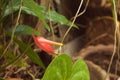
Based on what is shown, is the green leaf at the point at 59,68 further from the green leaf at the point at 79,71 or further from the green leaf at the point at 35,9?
the green leaf at the point at 35,9

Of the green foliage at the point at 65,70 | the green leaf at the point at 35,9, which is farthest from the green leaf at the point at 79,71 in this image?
Result: the green leaf at the point at 35,9

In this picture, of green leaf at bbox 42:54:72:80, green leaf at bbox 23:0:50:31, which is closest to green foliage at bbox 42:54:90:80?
green leaf at bbox 42:54:72:80

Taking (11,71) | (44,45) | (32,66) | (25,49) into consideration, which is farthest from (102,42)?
(44,45)

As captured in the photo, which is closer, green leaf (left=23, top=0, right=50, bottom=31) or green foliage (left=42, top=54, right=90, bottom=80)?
green foliage (left=42, top=54, right=90, bottom=80)

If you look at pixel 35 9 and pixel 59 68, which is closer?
pixel 59 68

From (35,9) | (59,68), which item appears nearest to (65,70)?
(59,68)

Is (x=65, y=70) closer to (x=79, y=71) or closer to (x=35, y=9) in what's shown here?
(x=79, y=71)

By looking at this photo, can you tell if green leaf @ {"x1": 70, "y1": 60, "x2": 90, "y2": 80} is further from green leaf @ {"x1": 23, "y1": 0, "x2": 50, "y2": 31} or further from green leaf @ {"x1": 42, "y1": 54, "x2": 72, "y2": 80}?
green leaf @ {"x1": 23, "y1": 0, "x2": 50, "y2": 31}
